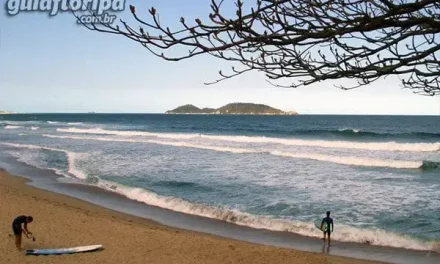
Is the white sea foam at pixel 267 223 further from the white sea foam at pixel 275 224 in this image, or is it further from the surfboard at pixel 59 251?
the surfboard at pixel 59 251

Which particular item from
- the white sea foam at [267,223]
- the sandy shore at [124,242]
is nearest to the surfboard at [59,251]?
the sandy shore at [124,242]

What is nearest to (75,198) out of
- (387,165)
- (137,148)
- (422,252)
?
(422,252)

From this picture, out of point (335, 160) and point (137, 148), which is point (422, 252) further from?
point (137, 148)

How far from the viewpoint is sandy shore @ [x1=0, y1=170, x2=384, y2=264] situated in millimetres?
9406

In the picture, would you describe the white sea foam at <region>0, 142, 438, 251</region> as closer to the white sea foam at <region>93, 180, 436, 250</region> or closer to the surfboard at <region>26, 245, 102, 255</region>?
the white sea foam at <region>93, 180, 436, 250</region>

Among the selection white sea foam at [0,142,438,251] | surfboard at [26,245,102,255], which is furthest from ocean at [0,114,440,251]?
surfboard at [26,245,102,255]

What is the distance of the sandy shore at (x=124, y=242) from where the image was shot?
941cm

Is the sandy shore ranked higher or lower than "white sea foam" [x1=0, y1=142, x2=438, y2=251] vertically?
lower

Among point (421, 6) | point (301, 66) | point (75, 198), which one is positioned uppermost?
point (421, 6)

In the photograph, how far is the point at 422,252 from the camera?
10.6 meters

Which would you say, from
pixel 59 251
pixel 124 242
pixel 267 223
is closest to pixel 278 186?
pixel 267 223

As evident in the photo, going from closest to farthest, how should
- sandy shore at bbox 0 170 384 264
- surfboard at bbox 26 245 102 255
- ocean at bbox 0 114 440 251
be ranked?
surfboard at bbox 26 245 102 255 < sandy shore at bbox 0 170 384 264 < ocean at bbox 0 114 440 251

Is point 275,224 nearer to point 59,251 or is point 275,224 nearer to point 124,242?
point 124,242

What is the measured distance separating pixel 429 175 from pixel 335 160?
21.0 feet
